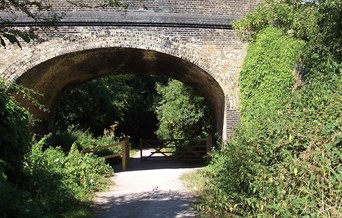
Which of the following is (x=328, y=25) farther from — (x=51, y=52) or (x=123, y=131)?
(x=123, y=131)

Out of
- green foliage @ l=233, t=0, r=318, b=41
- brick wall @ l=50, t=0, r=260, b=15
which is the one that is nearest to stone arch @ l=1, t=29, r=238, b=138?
brick wall @ l=50, t=0, r=260, b=15

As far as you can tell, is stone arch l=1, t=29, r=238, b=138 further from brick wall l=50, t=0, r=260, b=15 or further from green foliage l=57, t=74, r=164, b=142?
green foliage l=57, t=74, r=164, b=142

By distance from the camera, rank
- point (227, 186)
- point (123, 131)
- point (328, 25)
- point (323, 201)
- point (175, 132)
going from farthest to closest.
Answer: point (123, 131) → point (175, 132) → point (328, 25) → point (227, 186) → point (323, 201)

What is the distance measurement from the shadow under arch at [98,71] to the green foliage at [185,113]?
4764mm

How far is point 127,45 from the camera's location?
12.1 metres

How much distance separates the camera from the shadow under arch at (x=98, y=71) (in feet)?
41.2

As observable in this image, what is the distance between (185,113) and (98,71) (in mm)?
7493

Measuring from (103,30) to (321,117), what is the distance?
7.99 m

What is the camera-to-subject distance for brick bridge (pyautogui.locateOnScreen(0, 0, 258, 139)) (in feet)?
38.9

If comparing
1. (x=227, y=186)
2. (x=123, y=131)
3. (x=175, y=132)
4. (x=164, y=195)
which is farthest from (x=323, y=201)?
(x=123, y=131)

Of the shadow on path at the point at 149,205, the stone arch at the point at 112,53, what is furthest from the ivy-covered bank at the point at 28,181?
the stone arch at the point at 112,53

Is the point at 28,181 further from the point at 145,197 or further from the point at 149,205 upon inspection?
the point at 145,197

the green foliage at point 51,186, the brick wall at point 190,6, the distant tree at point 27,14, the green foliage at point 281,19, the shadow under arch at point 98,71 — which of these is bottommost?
the green foliage at point 51,186

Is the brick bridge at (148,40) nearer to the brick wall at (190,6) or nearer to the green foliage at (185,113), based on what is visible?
the brick wall at (190,6)
